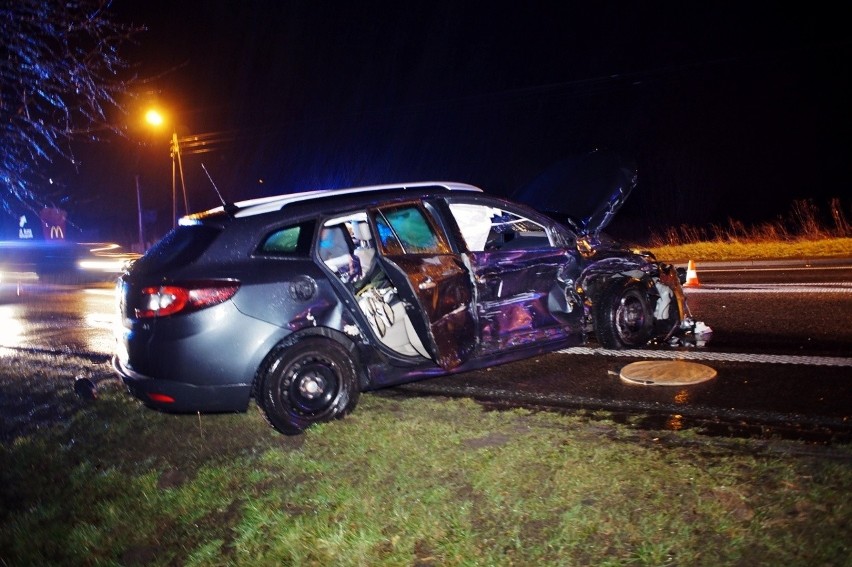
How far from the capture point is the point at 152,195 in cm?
5525

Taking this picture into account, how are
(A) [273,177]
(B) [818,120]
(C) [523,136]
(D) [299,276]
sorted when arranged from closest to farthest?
1. (D) [299,276]
2. (B) [818,120]
3. (C) [523,136]
4. (A) [273,177]

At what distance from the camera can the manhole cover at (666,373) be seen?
543cm

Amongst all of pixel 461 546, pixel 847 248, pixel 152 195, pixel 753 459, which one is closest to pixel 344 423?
pixel 461 546

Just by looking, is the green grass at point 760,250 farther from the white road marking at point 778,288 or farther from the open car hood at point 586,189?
the open car hood at point 586,189

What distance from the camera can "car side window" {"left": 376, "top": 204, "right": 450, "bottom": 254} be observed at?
5.30 m

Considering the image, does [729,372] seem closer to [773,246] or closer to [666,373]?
[666,373]

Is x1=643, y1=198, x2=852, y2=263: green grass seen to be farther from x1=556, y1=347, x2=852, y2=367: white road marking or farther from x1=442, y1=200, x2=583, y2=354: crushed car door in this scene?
x1=442, y1=200, x2=583, y2=354: crushed car door

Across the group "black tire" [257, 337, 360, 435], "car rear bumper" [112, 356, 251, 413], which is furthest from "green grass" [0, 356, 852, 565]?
"car rear bumper" [112, 356, 251, 413]

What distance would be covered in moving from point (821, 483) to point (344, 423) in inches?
116

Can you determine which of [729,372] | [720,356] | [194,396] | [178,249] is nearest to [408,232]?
[178,249]

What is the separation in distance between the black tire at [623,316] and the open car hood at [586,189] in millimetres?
644

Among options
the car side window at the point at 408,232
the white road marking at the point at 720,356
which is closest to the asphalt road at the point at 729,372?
the white road marking at the point at 720,356

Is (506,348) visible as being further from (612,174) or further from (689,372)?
(612,174)

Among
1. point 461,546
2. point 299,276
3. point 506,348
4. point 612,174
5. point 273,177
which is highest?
point 273,177
